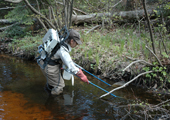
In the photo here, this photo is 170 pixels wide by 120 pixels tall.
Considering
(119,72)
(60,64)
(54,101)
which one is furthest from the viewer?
(119,72)

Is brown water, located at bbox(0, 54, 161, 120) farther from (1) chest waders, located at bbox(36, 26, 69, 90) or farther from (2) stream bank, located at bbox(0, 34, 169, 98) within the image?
(1) chest waders, located at bbox(36, 26, 69, 90)

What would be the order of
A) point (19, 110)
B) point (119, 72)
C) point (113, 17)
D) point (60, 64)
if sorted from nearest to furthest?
1. point (19, 110)
2. point (60, 64)
3. point (119, 72)
4. point (113, 17)

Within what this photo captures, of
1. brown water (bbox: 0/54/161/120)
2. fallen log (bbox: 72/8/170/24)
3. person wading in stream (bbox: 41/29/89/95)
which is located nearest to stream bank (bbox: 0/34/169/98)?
brown water (bbox: 0/54/161/120)

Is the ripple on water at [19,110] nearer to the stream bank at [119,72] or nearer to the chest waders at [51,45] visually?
the chest waders at [51,45]

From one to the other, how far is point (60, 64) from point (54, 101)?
1032 mm

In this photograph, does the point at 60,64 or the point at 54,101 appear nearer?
the point at 54,101

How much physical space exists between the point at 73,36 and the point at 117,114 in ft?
7.01

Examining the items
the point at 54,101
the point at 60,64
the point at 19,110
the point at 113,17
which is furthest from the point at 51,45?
the point at 113,17

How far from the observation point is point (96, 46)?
664 cm

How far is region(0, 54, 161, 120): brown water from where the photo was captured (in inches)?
132

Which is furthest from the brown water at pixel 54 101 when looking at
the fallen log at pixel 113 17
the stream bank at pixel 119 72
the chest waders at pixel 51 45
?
the fallen log at pixel 113 17

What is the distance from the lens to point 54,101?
13.0 feet

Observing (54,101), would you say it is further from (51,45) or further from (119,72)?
(119,72)

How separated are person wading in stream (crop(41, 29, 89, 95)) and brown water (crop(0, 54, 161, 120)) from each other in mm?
371
